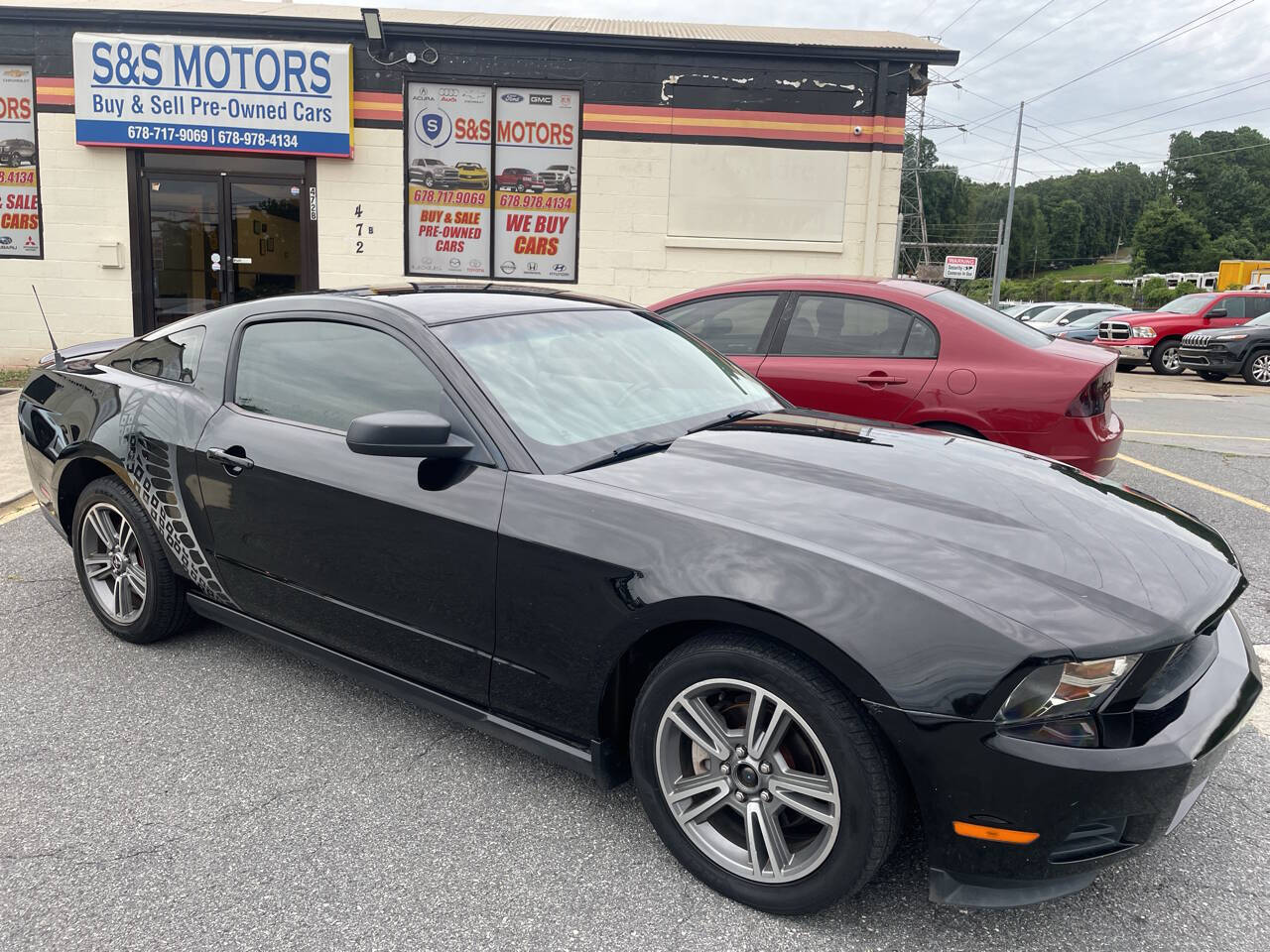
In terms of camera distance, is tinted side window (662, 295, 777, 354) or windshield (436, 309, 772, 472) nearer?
windshield (436, 309, 772, 472)

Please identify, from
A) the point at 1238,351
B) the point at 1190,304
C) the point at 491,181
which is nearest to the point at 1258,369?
the point at 1238,351

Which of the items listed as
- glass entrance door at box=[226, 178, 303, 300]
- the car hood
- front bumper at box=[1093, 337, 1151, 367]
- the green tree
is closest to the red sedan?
the car hood

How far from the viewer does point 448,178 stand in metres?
12.6

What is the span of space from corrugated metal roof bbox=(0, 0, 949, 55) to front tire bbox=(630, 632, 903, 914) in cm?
1149

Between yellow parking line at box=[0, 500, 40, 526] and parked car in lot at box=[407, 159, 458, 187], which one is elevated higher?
parked car in lot at box=[407, 159, 458, 187]

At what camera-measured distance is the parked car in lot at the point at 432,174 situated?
12578 mm

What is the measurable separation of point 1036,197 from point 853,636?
143 metres

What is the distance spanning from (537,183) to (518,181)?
252 millimetres

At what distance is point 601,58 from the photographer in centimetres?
1227

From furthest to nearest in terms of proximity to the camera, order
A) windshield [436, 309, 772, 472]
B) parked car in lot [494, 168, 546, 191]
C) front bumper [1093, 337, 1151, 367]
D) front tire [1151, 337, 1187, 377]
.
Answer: front bumper [1093, 337, 1151, 367] → front tire [1151, 337, 1187, 377] → parked car in lot [494, 168, 546, 191] → windshield [436, 309, 772, 472]

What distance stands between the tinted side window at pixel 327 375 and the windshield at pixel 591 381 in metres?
0.17

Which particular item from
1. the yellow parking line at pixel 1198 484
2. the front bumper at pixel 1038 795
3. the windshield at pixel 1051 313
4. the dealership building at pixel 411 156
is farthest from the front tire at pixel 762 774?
the windshield at pixel 1051 313

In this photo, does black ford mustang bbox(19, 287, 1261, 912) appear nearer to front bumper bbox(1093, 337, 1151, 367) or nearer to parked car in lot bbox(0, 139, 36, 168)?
parked car in lot bbox(0, 139, 36, 168)

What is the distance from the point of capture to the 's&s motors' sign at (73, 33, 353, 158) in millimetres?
11930
